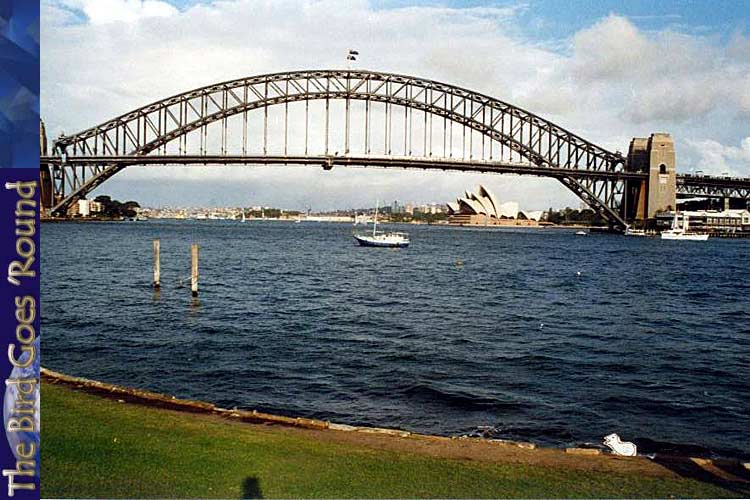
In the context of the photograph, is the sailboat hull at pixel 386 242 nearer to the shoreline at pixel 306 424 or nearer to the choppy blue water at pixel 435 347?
the choppy blue water at pixel 435 347

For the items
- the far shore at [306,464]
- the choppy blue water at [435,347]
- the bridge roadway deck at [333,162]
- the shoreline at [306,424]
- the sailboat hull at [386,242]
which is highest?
the bridge roadway deck at [333,162]

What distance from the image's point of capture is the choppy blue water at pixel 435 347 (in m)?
11.0

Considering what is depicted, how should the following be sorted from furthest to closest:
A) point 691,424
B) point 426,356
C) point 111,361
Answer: point 426,356, point 111,361, point 691,424

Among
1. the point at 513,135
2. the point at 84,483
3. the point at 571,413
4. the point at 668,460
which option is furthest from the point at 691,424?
the point at 513,135

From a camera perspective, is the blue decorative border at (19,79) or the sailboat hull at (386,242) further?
the sailboat hull at (386,242)

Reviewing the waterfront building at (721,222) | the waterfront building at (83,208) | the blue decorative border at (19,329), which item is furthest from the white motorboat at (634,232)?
the blue decorative border at (19,329)

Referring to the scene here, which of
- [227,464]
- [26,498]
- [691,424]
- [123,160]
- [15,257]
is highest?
[123,160]

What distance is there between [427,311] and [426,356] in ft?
25.0

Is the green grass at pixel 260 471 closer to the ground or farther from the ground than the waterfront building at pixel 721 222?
closer to the ground

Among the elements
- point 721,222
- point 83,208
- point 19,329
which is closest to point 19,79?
point 19,329

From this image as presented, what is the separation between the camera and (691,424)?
35.1ft

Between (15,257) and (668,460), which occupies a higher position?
(15,257)

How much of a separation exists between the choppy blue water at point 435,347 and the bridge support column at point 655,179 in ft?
176

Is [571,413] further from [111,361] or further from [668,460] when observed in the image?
[111,361]
